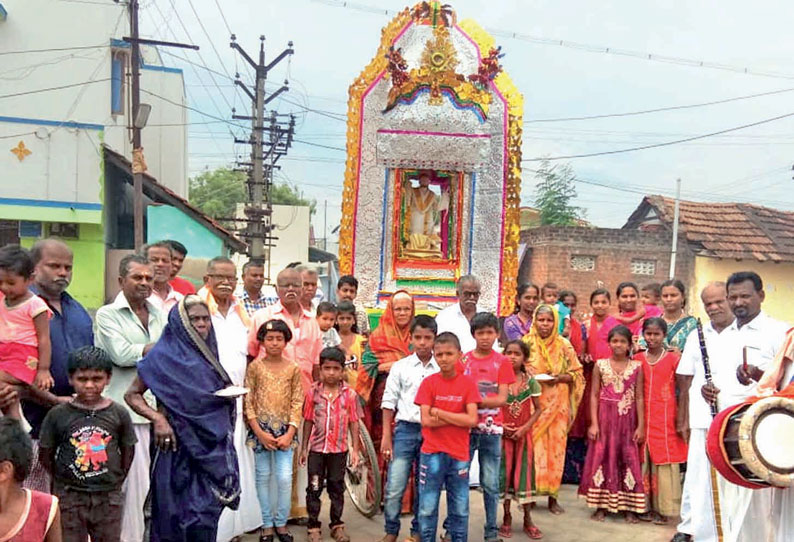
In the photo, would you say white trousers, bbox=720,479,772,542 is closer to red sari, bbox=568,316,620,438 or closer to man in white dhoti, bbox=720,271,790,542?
man in white dhoti, bbox=720,271,790,542

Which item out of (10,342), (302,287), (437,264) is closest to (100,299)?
(437,264)

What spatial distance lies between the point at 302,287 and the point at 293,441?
1.27m

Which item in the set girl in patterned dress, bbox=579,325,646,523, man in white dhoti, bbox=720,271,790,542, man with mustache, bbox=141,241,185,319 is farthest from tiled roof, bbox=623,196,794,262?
man with mustache, bbox=141,241,185,319

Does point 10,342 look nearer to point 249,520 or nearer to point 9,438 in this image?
point 9,438

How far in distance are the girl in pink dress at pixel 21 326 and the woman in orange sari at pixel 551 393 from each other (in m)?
3.42

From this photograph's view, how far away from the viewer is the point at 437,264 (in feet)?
26.0

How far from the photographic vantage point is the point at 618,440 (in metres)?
5.85

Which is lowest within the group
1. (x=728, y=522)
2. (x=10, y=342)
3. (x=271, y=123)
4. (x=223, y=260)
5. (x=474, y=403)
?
(x=728, y=522)

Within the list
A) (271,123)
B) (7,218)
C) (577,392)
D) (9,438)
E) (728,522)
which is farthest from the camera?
(271,123)

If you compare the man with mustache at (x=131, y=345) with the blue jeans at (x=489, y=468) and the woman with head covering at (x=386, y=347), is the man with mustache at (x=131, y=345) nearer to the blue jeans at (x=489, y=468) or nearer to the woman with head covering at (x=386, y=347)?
the woman with head covering at (x=386, y=347)

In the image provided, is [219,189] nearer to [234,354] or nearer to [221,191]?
[221,191]

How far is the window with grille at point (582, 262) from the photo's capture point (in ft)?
67.9

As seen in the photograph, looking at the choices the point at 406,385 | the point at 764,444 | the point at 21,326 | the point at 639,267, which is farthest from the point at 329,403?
the point at 639,267

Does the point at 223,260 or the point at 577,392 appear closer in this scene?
the point at 223,260
